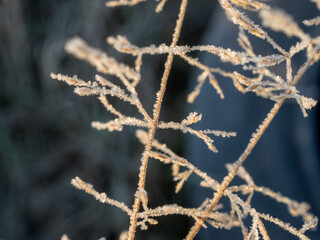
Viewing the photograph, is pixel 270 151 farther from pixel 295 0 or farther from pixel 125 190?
pixel 125 190

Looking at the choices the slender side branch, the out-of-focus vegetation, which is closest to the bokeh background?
the out-of-focus vegetation

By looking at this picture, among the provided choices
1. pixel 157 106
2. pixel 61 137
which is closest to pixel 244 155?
pixel 157 106

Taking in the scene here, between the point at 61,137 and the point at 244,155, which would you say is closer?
the point at 244,155

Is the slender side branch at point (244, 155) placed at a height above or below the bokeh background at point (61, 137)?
below

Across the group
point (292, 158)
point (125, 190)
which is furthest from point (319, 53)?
point (125, 190)

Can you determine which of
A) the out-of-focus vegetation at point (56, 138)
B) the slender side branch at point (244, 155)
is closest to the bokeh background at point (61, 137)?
the out-of-focus vegetation at point (56, 138)

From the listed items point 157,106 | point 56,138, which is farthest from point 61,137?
point 157,106

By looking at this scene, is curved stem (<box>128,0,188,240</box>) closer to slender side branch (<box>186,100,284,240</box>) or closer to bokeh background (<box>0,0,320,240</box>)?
slender side branch (<box>186,100,284,240</box>)

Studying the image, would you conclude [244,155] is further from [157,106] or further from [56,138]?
[56,138]

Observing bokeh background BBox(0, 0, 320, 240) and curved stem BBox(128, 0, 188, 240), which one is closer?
curved stem BBox(128, 0, 188, 240)

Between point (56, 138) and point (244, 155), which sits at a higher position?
point (56, 138)

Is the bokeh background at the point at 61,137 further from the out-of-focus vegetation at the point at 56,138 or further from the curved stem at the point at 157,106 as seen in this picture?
the curved stem at the point at 157,106
